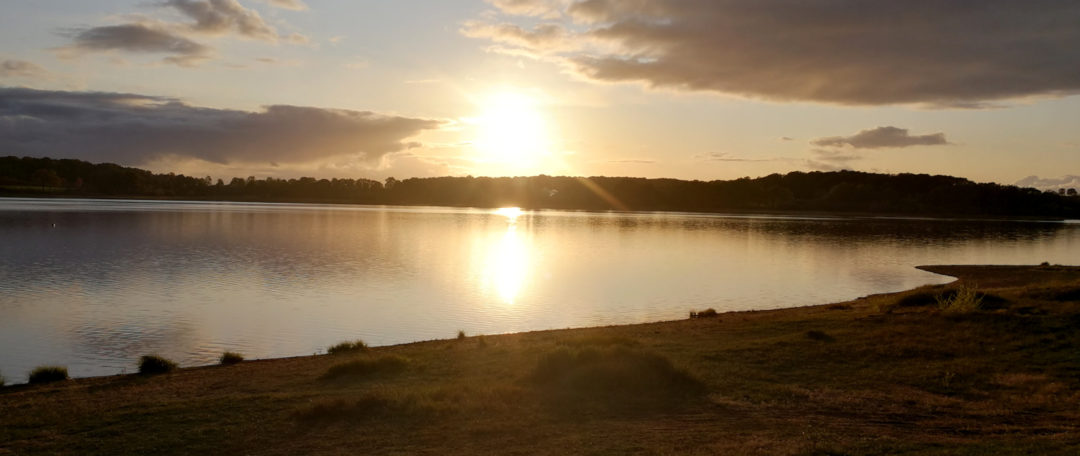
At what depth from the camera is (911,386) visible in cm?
1530

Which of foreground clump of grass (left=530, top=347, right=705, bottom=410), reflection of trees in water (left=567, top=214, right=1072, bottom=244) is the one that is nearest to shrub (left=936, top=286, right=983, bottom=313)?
foreground clump of grass (left=530, top=347, right=705, bottom=410)

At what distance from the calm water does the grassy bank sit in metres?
6.48

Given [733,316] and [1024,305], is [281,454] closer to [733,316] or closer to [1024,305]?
[733,316]

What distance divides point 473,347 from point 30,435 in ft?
36.8

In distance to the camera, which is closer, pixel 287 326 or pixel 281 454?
pixel 281 454

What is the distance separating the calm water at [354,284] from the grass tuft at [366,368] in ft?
21.6

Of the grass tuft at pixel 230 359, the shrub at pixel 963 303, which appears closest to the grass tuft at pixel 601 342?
the grass tuft at pixel 230 359

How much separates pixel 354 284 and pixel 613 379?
28448 mm

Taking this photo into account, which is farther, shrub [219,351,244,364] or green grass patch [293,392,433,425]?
shrub [219,351,244,364]

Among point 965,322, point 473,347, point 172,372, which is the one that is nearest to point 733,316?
point 965,322

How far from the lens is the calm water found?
25969 millimetres

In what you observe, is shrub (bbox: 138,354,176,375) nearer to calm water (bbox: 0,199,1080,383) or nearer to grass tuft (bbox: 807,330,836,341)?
calm water (bbox: 0,199,1080,383)

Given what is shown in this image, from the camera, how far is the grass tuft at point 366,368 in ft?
57.5

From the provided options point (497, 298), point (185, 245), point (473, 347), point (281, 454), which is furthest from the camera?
point (185, 245)
